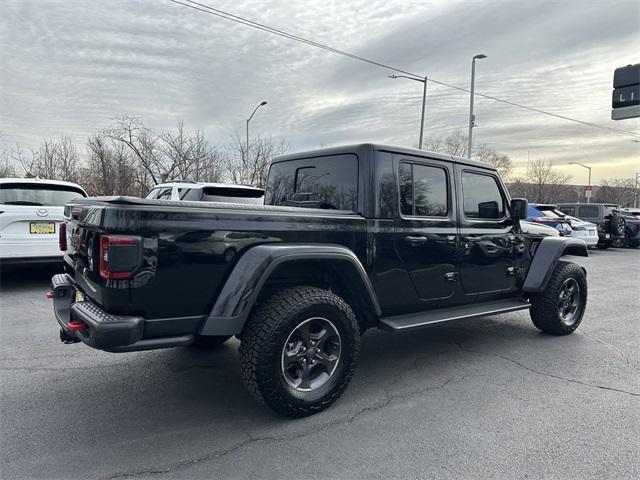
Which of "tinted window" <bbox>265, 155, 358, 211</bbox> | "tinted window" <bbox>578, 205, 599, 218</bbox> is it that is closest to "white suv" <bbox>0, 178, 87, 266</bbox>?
"tinted window" <bbox>265, 155, 358, 211</bbox>

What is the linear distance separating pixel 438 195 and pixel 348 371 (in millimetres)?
1870

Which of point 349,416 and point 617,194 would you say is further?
point 617,194

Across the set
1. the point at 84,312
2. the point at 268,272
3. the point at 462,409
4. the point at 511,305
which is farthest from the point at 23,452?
the point at 511,305

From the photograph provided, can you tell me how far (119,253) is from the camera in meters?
2.44

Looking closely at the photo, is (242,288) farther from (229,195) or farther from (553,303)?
(229,195)

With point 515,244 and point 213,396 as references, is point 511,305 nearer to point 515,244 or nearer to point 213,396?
point 515,244

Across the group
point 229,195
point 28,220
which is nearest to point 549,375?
point 229,195

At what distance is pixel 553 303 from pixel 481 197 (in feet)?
5.06

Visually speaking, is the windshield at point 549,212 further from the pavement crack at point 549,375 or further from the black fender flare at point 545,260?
the pavement crack at point 549,375

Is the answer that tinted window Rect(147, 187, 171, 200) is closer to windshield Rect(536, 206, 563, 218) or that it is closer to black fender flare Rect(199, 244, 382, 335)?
black fender flare Rect(199, 244, 382, 335)

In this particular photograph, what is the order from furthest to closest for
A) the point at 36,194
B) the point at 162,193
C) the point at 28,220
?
the point at 162,193 < the point at 36,194 < the point at 28,220

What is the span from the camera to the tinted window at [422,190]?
3.79 meters

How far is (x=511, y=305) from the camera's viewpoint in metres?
4.62

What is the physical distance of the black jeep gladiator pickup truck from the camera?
2562 millimetres
